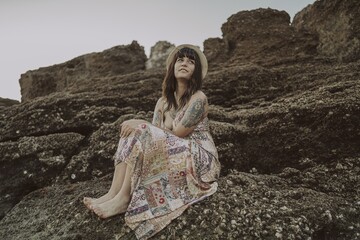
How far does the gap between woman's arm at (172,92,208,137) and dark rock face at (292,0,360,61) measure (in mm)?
7005

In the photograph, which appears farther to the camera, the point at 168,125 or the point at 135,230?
the point at 168,125

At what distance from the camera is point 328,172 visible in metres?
6.18

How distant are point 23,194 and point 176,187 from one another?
382cm

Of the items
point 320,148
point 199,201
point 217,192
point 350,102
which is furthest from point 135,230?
point 350,102

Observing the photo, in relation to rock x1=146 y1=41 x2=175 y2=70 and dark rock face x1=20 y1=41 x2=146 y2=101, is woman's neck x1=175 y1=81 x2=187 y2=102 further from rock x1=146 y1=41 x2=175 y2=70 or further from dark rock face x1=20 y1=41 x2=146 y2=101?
rock x1=146 y1=41 x2=175 y2=70

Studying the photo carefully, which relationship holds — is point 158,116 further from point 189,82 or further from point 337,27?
point 337,27

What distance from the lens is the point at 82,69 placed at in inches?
682

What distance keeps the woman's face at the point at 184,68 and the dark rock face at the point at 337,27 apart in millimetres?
6672

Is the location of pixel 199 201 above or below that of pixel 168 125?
below

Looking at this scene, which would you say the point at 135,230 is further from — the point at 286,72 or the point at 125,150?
the point at 286,72

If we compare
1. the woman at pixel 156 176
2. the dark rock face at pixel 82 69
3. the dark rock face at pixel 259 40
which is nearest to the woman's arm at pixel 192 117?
the woman at pixel 156 176

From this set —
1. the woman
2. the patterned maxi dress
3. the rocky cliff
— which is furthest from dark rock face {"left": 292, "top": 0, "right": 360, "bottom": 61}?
the patterned maxi dress

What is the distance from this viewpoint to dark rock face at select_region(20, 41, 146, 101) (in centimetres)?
1655

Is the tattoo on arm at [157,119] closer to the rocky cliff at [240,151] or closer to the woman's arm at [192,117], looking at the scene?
the woman's arm at [192,117]
